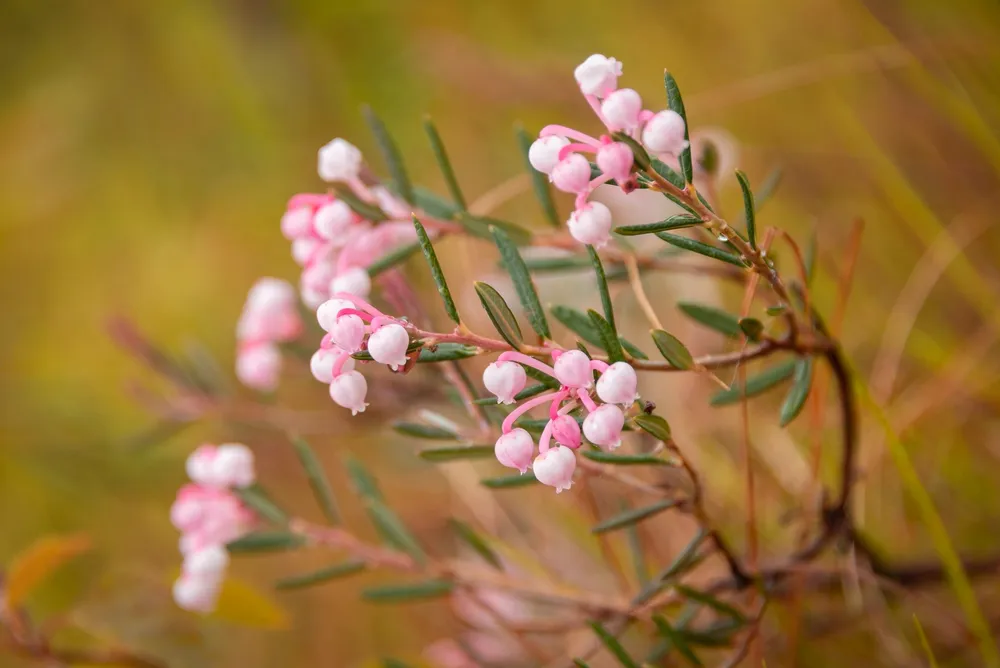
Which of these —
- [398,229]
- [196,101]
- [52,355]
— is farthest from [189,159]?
[398,229]

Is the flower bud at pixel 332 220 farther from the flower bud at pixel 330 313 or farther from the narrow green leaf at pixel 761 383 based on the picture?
the narrow green leaf at pixel 761 383

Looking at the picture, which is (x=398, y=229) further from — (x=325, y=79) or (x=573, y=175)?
(x=325, y=79)

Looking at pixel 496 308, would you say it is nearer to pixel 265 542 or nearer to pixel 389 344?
pixel 389 344

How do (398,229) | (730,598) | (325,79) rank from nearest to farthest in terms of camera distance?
(398,229) → (730,598) → (325,79)

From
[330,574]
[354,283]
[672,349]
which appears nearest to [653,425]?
[672,349]

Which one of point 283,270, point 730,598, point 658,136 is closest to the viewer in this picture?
point 658,136

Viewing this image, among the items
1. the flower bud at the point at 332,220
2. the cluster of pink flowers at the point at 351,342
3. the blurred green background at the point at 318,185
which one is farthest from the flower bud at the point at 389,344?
the blurred green background at the point at 318,185

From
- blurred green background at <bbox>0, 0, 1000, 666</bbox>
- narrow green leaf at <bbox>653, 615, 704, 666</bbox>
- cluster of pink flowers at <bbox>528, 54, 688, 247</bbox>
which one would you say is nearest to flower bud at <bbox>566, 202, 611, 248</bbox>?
cluster of pink flowers at <bbox>528, 54, 688, 247</bbox>
